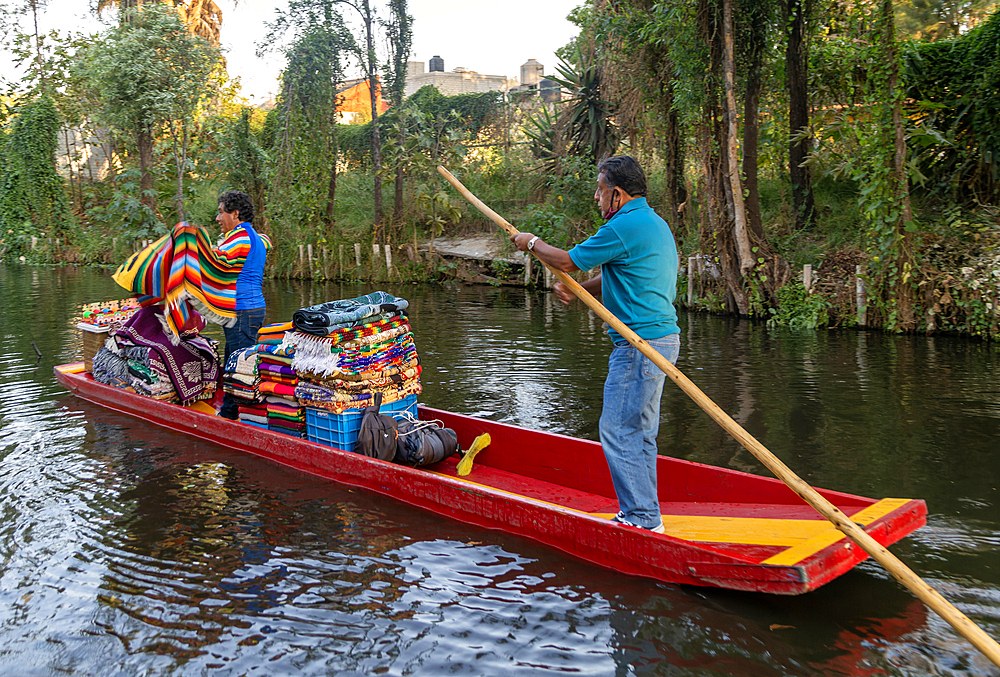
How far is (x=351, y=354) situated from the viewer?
5.35 metres

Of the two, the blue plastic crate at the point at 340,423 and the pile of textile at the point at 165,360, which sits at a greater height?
the pile of textile at the point at 165,360

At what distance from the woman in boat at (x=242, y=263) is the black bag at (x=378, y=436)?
63.0 inches

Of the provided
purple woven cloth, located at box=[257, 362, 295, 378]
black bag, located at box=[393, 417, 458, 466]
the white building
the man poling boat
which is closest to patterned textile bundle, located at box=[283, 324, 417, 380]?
purple woven cloth, located at box=[257, 362, 295, 378]

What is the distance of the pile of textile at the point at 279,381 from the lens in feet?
19.0

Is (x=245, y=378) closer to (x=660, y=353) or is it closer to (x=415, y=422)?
(x=415, y=422)

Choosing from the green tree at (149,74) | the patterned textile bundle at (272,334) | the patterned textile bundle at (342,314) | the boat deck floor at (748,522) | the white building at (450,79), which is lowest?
the boat deck floor at (748,522)

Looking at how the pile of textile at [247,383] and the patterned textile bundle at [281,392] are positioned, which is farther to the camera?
the pile of textile at [247,383]

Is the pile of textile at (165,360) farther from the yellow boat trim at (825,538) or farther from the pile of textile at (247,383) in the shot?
the yellow boat trim at (825,538)

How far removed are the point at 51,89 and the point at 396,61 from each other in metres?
15.9

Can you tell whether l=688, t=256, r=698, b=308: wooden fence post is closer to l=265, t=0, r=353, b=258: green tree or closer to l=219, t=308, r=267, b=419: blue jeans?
l=219, t=308, r=267, b=419: blue jeans

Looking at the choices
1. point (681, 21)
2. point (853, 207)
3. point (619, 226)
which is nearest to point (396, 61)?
point (681, 21)

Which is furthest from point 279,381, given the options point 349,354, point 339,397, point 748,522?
point 748,522

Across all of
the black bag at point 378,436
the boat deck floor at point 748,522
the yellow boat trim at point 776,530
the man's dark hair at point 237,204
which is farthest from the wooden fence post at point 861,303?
the man's dark hair at point 237,204

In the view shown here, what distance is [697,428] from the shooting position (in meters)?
7.08
